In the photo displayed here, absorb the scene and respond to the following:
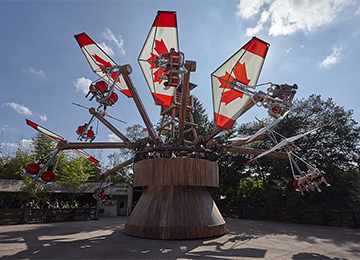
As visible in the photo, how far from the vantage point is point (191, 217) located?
9.34 metres

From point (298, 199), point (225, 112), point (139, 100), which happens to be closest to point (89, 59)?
point (139, 100)

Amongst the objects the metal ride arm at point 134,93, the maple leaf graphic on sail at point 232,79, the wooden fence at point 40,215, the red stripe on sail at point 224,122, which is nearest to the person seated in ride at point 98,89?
the metal ride arm at point 134,93

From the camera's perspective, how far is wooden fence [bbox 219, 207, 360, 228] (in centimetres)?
1401

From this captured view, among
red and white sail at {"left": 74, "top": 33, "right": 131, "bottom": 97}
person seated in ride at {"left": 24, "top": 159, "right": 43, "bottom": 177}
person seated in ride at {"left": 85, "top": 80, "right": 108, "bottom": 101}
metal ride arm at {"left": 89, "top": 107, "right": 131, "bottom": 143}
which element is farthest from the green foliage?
person seated in ride at {"left": 24, "top": 159, "right": 43, "bottom": 177}

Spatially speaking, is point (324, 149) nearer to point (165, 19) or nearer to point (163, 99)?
point (163, 99)

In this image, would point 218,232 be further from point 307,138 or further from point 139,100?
point 307,138

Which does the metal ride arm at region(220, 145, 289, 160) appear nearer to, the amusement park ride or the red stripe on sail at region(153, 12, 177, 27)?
the amusement park ride

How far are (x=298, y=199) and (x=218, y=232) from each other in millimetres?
13792

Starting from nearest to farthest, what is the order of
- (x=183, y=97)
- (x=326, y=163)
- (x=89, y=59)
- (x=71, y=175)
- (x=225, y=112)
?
(x=183, y=97) < (x=225, y=112) < (x=89, y=59) < (x=326, y=163) < (x=71, y=175)

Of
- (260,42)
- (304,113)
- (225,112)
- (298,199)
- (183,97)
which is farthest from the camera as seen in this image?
(304,113)

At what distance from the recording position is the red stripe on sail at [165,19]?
28.6 feet

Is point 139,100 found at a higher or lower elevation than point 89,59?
→ lower

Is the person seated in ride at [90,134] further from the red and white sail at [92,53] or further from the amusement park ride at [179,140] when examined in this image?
the red and white sail at [92,53]

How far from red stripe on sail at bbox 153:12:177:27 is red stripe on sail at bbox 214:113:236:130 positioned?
4.43 m
